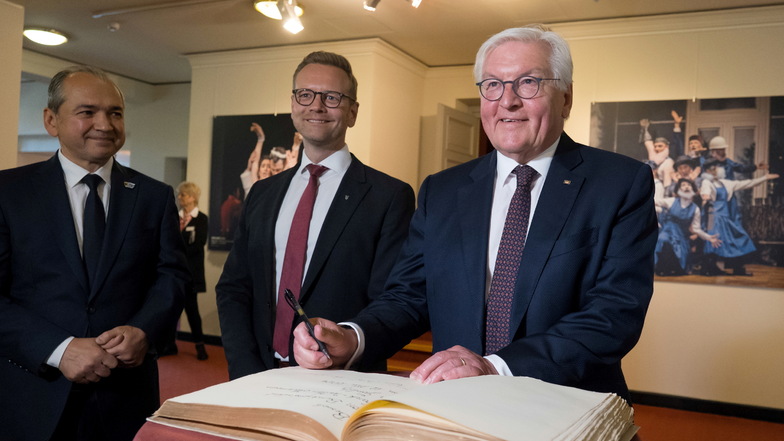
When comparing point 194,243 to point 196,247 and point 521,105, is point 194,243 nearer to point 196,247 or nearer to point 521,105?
point 196,247

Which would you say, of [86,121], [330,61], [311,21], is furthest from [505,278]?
[311,21]

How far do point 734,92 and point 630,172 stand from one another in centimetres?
474

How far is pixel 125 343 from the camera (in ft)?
6.71

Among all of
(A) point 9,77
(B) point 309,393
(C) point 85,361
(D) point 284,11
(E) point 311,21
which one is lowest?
(C) point 85,361

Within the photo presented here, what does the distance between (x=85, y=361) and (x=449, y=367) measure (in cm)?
136

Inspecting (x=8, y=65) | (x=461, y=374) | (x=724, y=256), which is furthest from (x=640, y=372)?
(x=8, y=65)

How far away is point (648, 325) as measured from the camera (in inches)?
226

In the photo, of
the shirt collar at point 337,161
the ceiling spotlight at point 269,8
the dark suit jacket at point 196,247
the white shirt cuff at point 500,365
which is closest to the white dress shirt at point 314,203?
the shirt collar at point 337,161

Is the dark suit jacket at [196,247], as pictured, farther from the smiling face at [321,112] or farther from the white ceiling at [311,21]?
the smiling face at [321,112]

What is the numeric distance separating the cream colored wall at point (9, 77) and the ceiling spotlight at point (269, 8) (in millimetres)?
2231

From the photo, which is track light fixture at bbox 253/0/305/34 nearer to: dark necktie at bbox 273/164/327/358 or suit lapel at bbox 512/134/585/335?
dark necktie at bbox 273/164/327/358

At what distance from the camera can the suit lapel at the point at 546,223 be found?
140cm

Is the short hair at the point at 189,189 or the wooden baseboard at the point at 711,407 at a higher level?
the short hair at the point at 189,189

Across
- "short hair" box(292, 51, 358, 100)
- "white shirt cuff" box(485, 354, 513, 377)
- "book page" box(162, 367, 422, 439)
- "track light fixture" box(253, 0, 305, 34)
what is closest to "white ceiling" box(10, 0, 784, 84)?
"track light fixture" box(253, 0, 305, 34)
